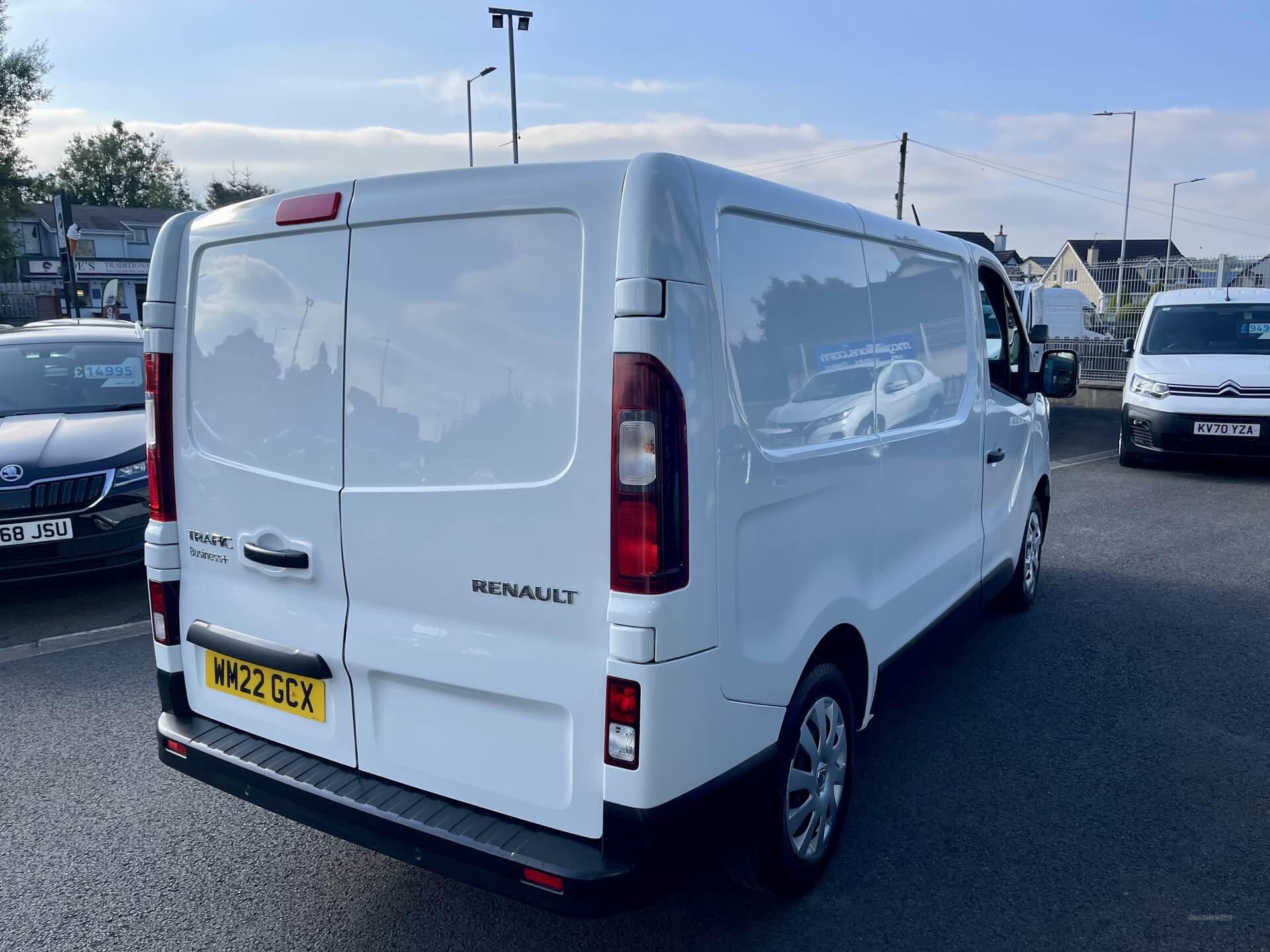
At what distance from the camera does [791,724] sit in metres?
2.68

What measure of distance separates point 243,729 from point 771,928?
5.36 feet

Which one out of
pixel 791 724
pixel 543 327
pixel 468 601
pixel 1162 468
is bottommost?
pixel 1162 468

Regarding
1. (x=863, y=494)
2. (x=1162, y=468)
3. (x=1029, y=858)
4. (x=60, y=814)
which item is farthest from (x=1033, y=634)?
(x=1162, y=468)

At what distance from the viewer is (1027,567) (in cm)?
561

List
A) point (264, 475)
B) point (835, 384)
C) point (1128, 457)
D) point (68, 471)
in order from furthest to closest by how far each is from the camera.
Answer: point (1128, 457)
point (68, 471)
point (835, 384)
point (264, 475)

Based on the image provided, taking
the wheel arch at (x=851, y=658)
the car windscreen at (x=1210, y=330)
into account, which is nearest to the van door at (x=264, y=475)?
the wheel arch at (x=851, y=658)

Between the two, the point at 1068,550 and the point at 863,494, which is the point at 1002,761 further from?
the point at 1068,550

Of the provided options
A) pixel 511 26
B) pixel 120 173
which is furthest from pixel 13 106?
pixel 120 173

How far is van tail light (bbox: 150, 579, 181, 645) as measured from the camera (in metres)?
2.98

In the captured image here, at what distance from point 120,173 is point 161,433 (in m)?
101

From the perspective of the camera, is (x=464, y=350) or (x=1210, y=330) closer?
(x=464, y=350)

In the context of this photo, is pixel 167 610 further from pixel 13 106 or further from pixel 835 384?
pixel 13 106

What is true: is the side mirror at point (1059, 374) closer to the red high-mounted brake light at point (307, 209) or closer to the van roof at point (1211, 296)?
the red high-mounted brake light at point (307, 209)

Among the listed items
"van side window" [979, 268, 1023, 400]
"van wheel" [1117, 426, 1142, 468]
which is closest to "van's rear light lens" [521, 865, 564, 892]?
"van side window" [979, 268, 1023, 400]
